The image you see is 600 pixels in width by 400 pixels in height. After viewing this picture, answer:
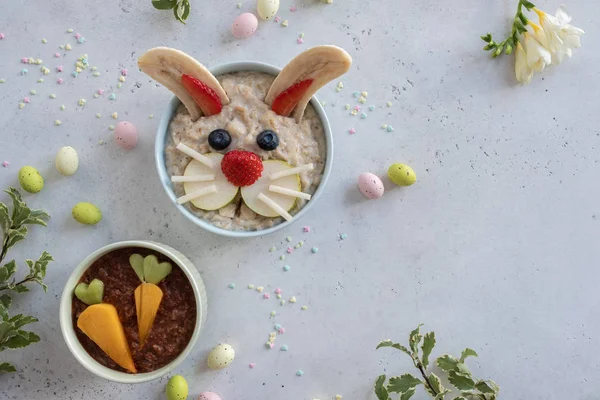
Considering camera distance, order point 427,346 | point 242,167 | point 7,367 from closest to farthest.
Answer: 1. point 242,167
2. point 427,346
3. point 7,367

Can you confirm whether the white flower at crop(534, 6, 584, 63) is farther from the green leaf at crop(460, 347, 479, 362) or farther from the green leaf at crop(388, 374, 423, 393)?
the green leaf at crop(388, 374, 423, 393)

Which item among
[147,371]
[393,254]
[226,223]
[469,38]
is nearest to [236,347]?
[147,371]

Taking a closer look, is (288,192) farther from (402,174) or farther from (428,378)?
(428,378)

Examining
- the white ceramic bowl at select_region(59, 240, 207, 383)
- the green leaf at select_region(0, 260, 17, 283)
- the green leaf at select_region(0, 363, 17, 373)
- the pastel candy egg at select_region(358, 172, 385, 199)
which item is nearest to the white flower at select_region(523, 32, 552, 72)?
the pastel candy egg at select_region(358, 172, 385, 199)

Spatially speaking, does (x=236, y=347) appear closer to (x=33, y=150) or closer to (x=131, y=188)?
(x=131, y=188)

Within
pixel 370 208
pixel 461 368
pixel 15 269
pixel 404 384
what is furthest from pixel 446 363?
pixel 15 269

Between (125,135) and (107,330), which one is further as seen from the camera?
(125,135)
